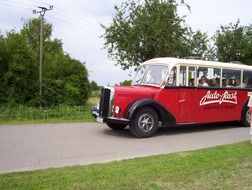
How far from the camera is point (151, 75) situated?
1314cm

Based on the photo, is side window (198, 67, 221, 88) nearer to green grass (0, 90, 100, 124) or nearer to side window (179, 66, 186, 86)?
side window (179, 66, 186, 86)

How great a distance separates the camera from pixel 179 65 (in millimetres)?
12898

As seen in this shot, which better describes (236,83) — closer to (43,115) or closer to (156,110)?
(156,110)

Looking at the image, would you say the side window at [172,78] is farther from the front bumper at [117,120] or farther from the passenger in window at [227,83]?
the passenger in window at [227,83]

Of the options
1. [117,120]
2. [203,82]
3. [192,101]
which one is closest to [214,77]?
[203,82]

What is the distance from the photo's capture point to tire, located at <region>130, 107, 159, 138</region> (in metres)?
11.9

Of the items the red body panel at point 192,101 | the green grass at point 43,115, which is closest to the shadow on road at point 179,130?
the red body panel at point 192,101

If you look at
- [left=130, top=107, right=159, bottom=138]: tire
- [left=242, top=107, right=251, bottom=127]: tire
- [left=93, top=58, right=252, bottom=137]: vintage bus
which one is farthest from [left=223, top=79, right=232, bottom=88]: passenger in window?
[left=130, top=107, right=159, bottom=138]: tire

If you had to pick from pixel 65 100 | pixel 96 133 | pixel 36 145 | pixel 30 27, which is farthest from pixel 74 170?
pixel 30 27

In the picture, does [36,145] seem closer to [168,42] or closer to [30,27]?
[168,42]

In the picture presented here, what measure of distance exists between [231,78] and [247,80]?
0.91 metres

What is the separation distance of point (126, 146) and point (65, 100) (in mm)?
30857

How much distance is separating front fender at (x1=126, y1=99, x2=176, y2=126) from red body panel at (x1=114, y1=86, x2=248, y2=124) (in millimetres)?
129

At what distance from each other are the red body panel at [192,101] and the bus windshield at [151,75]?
0.34 metres
